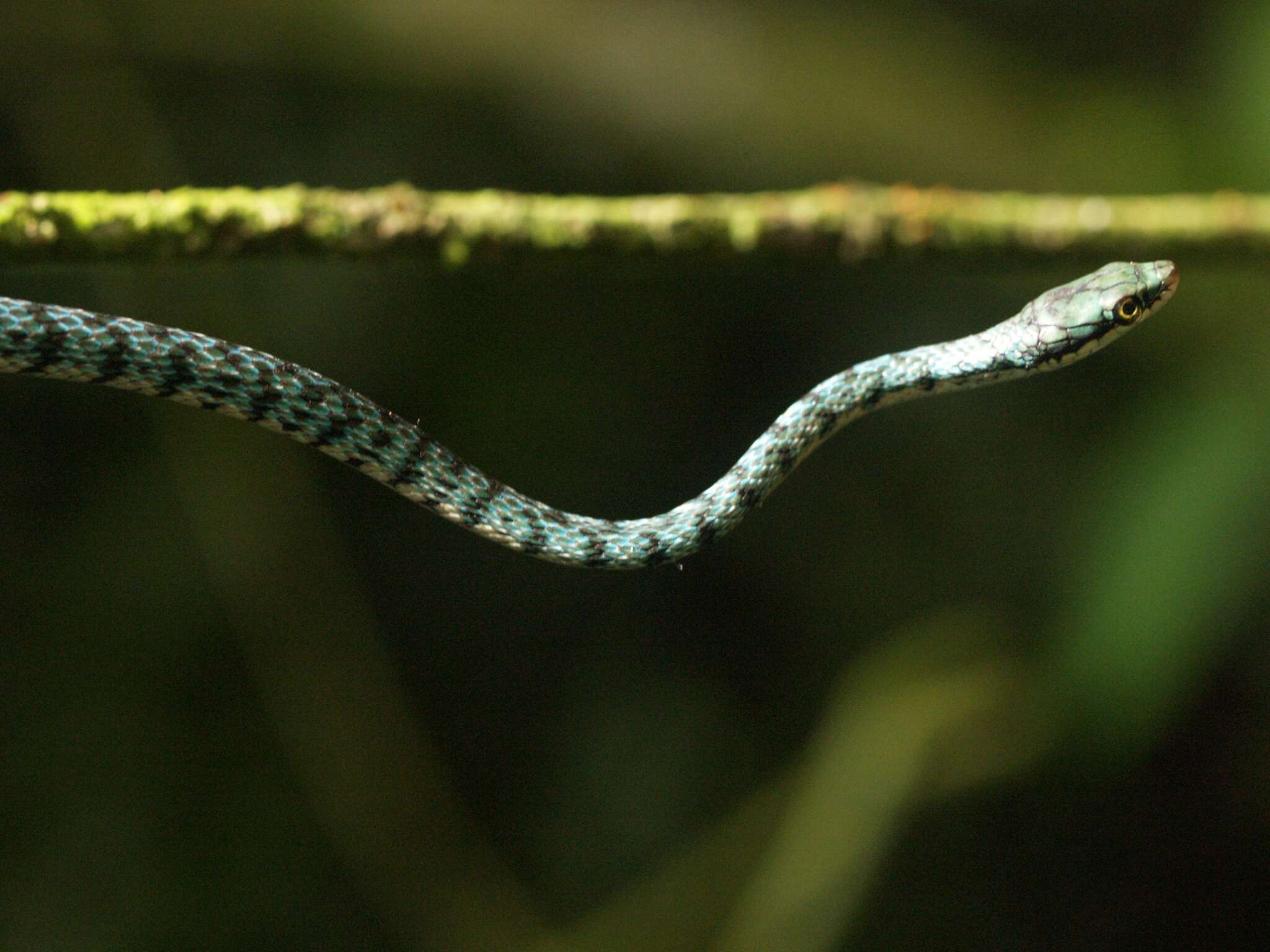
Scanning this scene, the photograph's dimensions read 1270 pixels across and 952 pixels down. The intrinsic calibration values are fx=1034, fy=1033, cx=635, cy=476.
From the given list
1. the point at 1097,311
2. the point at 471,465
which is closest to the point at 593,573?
the point at 471,465

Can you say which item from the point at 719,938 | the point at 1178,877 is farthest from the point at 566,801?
the point at 1178,877

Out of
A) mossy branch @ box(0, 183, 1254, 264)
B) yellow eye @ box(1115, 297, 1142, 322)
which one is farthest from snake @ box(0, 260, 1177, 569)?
mossy branch @ box(0, 183, 1254, 264)

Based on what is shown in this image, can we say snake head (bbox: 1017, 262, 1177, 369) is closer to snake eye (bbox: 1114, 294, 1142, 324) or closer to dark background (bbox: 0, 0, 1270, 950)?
snake eye (bbox: 1114, 294, 1142, 324)

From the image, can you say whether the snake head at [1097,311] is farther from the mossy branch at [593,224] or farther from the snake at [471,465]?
the mossy branch at [593,224]

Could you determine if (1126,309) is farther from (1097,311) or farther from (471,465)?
(471,465)

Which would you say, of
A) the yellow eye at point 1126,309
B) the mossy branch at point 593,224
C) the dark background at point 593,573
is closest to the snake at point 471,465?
the yellow eye at point 1126,309

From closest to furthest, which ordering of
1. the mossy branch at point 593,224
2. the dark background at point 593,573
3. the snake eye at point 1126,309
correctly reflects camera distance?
the mossy branch at point 593,224 → the snake eye at point 1126,309 → the dark background at point 593,573

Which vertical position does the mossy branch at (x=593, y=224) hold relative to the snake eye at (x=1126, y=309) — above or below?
above

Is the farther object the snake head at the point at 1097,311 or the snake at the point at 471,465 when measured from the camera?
the snake head at the point at 1097,311
